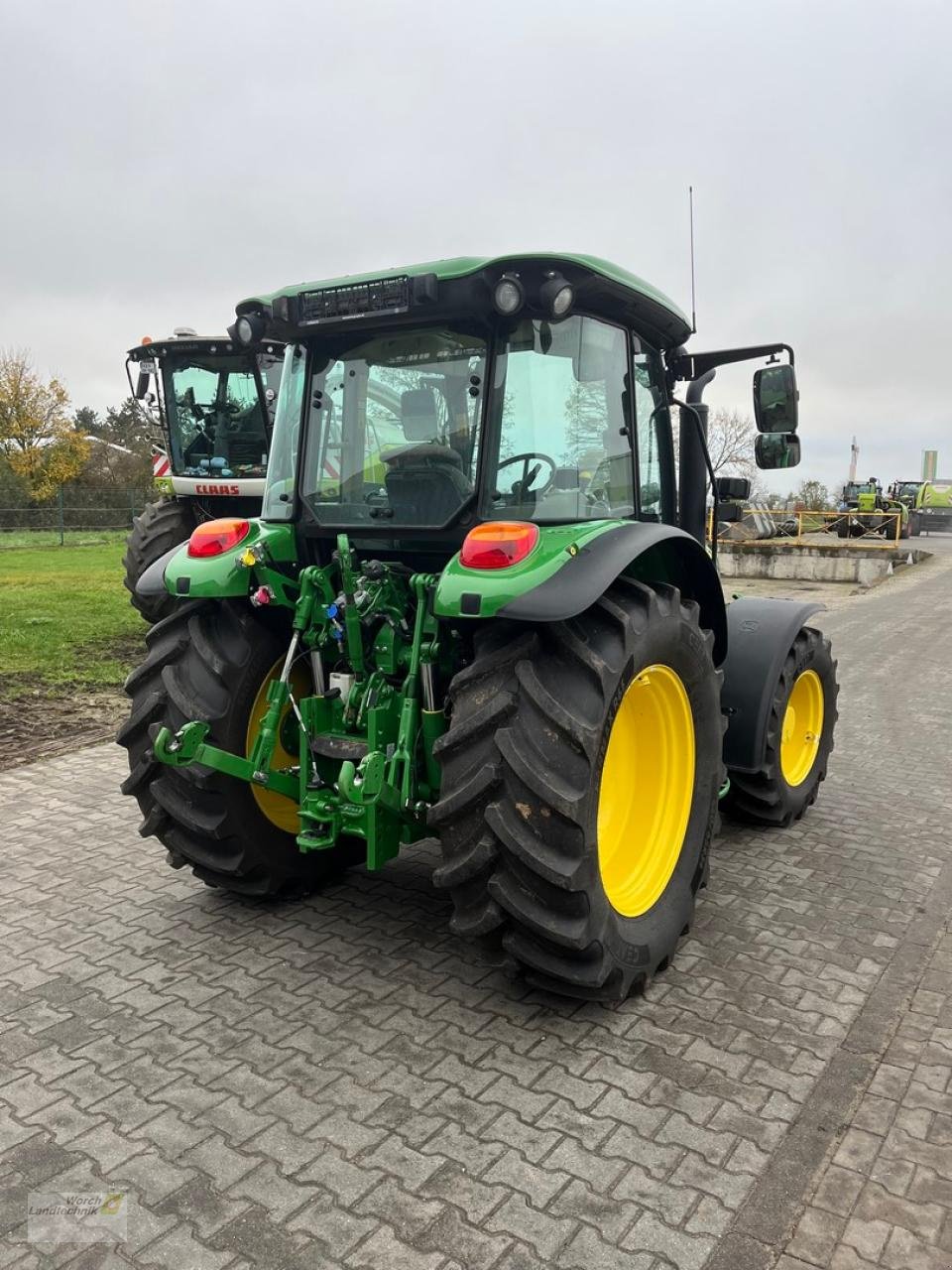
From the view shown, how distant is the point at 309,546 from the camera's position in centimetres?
359

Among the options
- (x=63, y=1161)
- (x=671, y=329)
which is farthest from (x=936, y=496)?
(x=63, y=1161)

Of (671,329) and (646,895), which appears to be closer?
(646,895)

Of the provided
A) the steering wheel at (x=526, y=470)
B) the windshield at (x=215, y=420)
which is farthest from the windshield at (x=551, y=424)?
the windshield at (x=215, y=420)

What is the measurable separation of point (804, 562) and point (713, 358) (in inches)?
671

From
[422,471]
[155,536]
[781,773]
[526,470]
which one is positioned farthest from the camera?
[155,536]

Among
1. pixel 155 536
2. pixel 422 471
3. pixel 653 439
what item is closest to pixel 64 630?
pixel 155 536

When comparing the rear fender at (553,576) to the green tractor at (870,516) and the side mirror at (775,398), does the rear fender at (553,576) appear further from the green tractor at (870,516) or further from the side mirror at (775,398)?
the green tractor at (870,516)

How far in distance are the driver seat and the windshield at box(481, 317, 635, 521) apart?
0.54 ft

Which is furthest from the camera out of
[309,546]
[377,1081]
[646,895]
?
[309,546]

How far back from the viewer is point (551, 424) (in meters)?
3.19

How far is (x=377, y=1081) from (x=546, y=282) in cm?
248

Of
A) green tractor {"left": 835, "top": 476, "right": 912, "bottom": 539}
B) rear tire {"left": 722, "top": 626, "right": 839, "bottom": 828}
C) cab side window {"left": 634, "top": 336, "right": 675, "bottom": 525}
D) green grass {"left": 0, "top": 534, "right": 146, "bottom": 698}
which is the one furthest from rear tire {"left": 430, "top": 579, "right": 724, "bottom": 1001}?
green tractor {"left": 835, "top": 476, "right": 912, "bottom": 539}

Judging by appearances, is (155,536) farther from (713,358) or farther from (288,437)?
(713,358)

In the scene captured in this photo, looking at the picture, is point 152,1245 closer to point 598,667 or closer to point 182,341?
point 598,667
